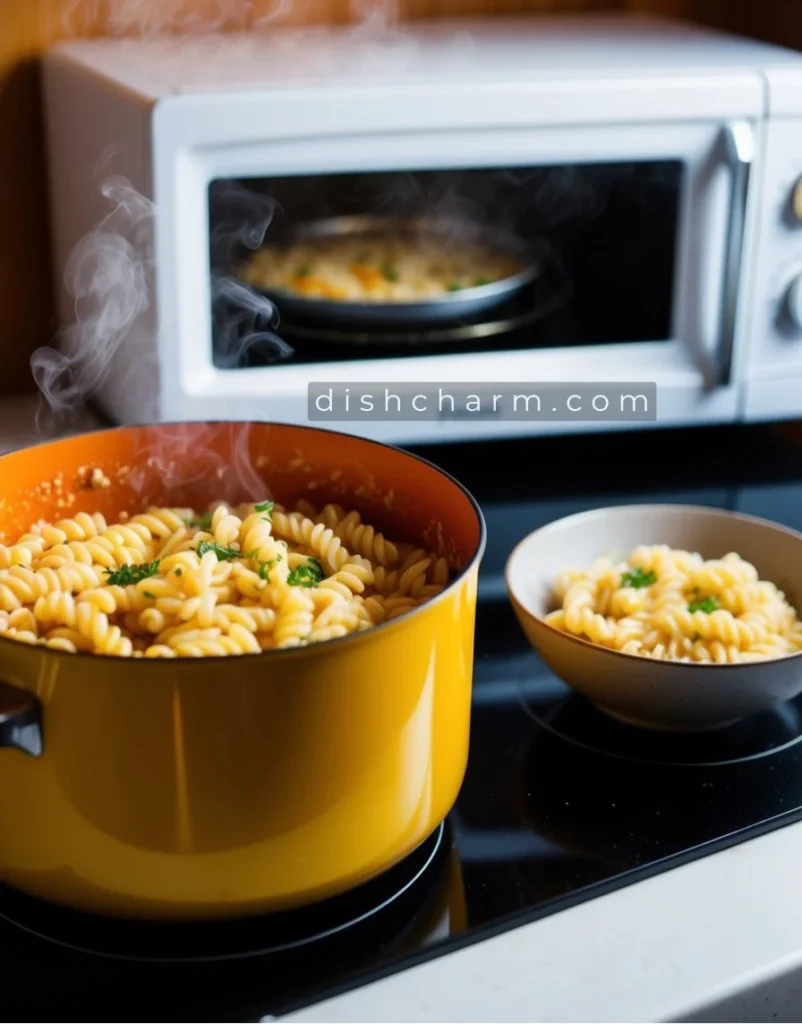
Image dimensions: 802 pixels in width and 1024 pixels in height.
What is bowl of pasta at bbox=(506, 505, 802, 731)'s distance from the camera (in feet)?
2.60

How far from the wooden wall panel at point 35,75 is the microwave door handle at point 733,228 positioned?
434mm

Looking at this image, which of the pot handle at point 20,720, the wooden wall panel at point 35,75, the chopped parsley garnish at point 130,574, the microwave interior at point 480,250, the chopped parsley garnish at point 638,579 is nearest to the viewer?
the pot handle at point 20,720

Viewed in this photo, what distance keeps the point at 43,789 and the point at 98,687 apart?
68 millimetres

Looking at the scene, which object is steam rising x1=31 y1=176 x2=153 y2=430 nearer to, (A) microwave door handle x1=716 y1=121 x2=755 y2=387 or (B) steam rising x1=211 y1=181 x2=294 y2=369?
(B) steam rising x1=211 y1=181 x2=294 y2=369

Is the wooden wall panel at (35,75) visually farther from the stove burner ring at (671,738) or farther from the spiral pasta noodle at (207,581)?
the stove burner ring at (671,738)

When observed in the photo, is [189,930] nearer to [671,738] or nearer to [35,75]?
[671,738]

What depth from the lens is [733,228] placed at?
3.76ft

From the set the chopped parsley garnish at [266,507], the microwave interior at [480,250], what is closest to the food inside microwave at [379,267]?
the microwave interior at [480,250]

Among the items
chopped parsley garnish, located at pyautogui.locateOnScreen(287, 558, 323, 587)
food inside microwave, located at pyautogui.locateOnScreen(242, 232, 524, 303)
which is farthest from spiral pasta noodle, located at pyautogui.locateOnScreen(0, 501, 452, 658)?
food inside microwave, located at pyautogui.locateOnScreen(242, 232, 524, 303)

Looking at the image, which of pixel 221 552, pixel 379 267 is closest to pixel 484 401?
pixel 379 267

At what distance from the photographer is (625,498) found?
122 cm

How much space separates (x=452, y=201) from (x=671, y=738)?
0.68m

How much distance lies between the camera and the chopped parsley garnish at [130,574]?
2.41ft

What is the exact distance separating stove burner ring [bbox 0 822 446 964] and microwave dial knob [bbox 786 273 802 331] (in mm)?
700
